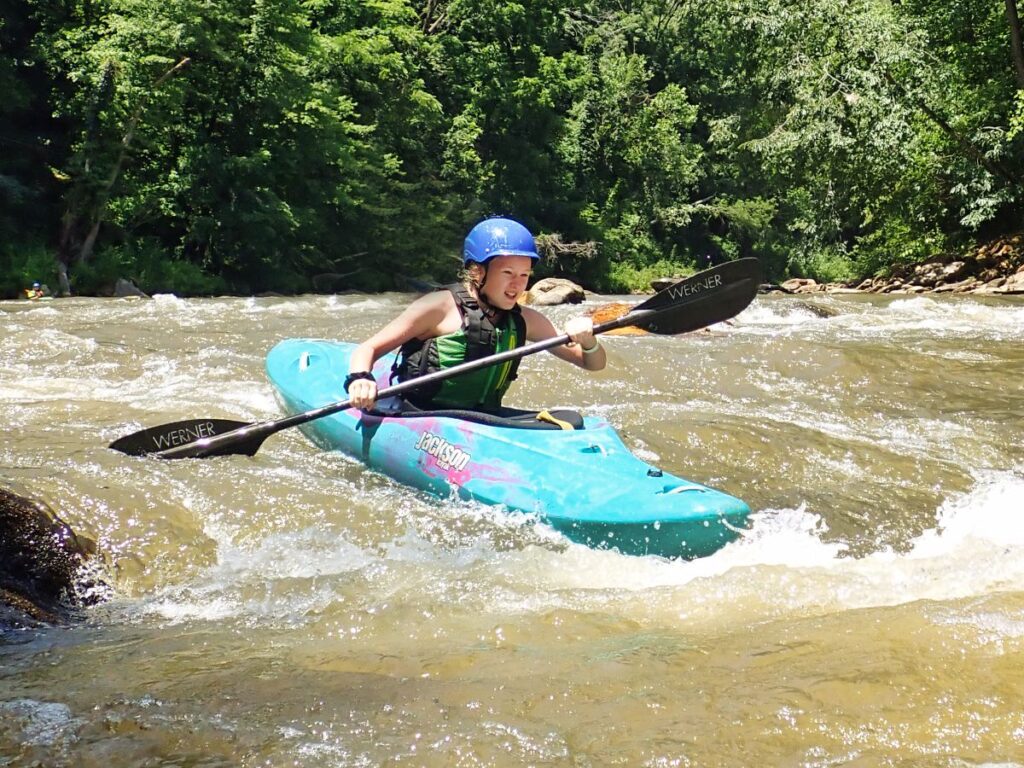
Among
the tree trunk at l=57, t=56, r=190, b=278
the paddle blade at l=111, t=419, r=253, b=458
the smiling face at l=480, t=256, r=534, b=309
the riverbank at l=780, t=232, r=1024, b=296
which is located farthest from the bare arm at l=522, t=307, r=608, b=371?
the tree trunk at l=57, t=56, r=190, b=278

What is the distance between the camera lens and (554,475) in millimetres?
3467

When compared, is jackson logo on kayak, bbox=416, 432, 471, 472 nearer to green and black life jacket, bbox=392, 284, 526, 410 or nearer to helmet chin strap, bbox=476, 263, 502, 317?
green and black life jacket, bbox=392, 284, 526, 410

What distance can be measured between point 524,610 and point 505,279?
1.63 m

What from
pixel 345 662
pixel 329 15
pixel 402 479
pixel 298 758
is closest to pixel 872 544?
pixel 402 479

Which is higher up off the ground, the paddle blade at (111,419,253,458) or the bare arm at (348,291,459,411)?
the bare arm at (348,291,459,411)

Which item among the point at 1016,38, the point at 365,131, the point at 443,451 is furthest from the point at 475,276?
the point at 365,131

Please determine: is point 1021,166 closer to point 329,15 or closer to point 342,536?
point 329,15

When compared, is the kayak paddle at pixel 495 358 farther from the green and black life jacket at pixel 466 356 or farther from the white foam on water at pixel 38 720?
the white foam on water at pixel 38 720

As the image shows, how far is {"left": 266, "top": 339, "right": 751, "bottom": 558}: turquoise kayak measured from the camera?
311 cm

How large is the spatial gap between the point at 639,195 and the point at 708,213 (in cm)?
236

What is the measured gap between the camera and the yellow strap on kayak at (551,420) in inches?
149

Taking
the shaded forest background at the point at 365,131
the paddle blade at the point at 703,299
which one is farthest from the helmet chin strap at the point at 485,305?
the shaded forest background at the point at 365,131

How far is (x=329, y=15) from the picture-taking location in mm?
20969

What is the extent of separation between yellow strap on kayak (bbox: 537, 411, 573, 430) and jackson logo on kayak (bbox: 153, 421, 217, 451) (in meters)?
1.36
